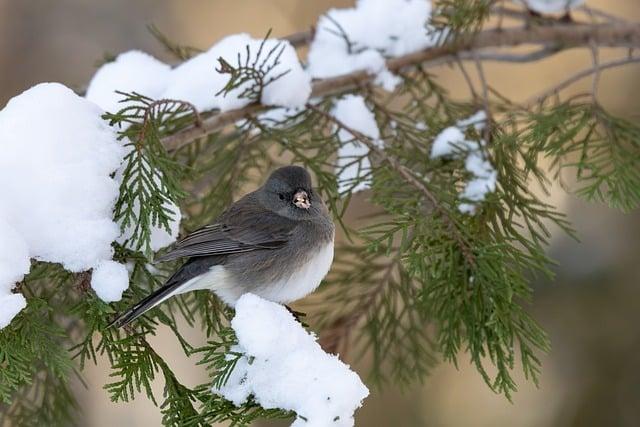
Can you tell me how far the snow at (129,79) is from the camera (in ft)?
6.01

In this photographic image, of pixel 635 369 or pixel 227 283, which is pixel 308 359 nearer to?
pixel 227 283

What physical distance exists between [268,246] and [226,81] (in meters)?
0.44

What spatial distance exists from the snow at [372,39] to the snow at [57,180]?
800 millimetres

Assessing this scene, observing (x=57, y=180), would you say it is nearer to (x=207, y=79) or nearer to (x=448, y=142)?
(x=207, y=79)

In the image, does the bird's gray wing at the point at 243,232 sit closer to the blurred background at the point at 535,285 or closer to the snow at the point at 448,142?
the snow at the point at 448,142

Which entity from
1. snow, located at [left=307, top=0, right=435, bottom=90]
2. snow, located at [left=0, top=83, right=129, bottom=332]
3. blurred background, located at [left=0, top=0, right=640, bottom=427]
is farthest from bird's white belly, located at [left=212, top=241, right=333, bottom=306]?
blurred background, located at [left=0, top=0, right=640, bottom=427]

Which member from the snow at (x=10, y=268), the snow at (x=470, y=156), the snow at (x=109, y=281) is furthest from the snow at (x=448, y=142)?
the snow at (x=10, y=268)

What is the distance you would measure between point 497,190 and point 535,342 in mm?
370

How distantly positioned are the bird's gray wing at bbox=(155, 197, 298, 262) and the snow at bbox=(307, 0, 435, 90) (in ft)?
1.31

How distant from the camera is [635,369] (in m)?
3.97

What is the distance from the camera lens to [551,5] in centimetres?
194

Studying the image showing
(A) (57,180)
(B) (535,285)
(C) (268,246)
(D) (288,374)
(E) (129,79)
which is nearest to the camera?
(D) (288,374)

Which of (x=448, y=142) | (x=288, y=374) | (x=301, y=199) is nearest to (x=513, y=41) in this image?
(x=448, y=142)

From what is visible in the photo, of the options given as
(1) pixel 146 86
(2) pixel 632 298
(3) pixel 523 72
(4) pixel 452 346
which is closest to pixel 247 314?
(4) pixel 452 346
